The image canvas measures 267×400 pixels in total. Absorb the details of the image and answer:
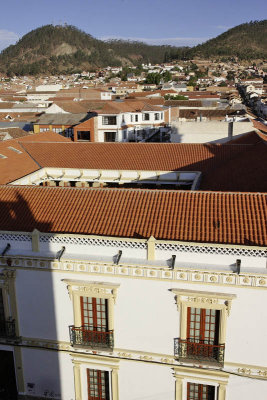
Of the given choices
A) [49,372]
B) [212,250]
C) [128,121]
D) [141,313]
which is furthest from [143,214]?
[128,121]

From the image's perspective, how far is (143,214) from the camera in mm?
13211

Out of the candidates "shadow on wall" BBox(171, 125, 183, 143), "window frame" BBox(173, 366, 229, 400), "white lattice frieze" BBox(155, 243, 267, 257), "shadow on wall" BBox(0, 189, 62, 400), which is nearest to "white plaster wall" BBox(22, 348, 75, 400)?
"shadow on wall" BBox(0, 189, 62, 400)

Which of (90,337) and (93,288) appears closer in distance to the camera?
(93,288)

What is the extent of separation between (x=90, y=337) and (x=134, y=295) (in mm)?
2210

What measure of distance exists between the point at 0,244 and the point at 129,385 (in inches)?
249

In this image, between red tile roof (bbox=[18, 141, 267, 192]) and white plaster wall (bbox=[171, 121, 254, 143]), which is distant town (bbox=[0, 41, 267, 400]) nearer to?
red tile roof (bbox=[18, 141, 267, 192])

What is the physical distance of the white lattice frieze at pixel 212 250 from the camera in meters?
11.1

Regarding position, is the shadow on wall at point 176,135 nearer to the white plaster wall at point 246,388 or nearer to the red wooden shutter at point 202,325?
the red wooden shutter at point 202,325

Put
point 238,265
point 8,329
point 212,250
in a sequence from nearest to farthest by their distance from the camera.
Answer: point 238,265 < point 212,250 < point 8,329

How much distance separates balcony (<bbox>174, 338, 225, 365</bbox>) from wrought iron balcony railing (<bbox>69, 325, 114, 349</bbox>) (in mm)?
2193

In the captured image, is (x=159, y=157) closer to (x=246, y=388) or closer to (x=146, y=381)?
(x=146, y=381)

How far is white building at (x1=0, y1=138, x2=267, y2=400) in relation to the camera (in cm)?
1155

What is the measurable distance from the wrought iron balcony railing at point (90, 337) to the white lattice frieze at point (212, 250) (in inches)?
139

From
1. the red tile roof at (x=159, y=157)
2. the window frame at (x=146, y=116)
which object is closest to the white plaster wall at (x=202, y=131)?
the red tile roof at (x=159, y=157)
